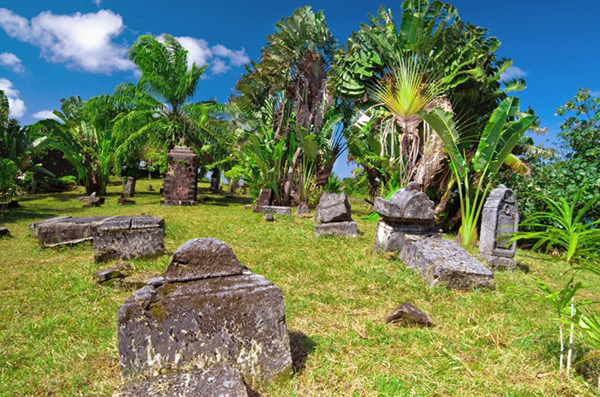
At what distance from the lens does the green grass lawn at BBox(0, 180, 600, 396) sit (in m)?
2.31

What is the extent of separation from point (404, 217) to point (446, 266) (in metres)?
1.71

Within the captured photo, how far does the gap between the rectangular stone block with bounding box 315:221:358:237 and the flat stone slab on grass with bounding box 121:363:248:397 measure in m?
5.66

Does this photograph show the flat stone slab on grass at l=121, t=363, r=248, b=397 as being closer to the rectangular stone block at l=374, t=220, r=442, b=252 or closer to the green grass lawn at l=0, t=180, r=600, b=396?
the green grass lawn at l=0, t=180, r=600, b=396

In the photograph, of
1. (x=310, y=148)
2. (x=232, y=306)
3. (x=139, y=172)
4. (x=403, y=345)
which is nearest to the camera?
(x=232, y=306)

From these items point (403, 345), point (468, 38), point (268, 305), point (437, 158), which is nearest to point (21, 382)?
point (268, 305)

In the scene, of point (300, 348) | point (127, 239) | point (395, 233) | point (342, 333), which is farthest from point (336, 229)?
point (300, 348)

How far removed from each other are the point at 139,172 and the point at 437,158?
2296 centimetres

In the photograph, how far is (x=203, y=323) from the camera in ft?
7.23

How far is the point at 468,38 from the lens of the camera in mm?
11375

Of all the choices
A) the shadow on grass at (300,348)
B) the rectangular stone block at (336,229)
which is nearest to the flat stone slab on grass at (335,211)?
the rectangular stone block at (336,229)

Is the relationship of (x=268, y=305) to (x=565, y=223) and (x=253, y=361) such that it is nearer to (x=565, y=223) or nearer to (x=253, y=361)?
(x=253, y=361)

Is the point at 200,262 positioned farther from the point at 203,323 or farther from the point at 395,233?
the point at 395,233

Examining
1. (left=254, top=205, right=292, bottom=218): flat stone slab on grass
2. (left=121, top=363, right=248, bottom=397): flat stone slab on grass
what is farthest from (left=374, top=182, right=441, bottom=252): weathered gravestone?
(left=254, top=205, right=292, bottom=218): flat stone slab on grass

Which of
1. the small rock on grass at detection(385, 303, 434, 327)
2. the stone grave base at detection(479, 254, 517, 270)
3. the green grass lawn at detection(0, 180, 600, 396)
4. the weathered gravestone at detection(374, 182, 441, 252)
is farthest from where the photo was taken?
the weathered gravestone at detection(374, 182, 441, 252)
